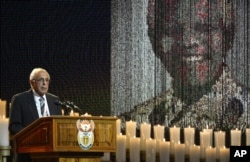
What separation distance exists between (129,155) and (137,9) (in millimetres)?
1862

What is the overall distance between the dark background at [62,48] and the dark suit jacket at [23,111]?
2.95 meters

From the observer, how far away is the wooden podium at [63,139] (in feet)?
22.5

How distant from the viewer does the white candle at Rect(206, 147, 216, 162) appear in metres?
A: 10.0

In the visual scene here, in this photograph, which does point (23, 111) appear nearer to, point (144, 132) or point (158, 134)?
point (144, 132)

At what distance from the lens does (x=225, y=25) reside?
1074 centimetres

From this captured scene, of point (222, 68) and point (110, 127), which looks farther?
point (222, 68)

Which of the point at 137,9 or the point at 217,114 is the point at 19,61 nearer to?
the point at 137,9

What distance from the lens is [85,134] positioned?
692cm

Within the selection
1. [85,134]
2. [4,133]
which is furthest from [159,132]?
[85,134]

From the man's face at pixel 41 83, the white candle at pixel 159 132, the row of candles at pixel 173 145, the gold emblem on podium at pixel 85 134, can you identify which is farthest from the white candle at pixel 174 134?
the gold emblem on podium at pixel 85 134

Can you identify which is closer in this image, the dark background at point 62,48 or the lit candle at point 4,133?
the lit candle at point 4,133

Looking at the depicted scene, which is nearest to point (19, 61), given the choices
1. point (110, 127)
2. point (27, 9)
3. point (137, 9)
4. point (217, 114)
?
point (27, 9)

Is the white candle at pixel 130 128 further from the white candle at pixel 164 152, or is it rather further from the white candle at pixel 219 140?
the white candle at pixel 219 140

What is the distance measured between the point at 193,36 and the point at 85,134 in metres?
4.07
